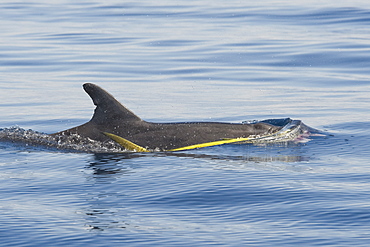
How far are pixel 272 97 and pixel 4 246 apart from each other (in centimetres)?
1356

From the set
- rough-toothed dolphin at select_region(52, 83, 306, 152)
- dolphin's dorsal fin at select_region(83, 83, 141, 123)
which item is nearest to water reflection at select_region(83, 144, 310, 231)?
rough-toothed dolphin at select_region(52, 83, 306, 152)

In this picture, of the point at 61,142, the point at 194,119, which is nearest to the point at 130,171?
the point at 61,142

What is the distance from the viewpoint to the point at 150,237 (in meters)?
8.48

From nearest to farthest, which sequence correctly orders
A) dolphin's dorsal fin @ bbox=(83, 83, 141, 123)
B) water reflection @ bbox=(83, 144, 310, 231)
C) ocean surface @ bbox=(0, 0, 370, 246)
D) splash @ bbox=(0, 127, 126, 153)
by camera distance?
1. ocean surface @ bbox=(0, 0, 370, 246)
2. water reflection @ bbox=(83, 144, 310, 231)
3. splash @ bbox=(0, 127, 126, 153)
4. dolphin's dorsal fin @ bbox=(83, 83, 141, 123)

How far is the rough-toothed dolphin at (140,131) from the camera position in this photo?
535 inches

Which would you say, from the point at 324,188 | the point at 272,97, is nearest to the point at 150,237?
the point at 324,188

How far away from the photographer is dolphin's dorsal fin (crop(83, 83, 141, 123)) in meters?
13.6

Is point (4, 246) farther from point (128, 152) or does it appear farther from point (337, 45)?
point (337, 45)

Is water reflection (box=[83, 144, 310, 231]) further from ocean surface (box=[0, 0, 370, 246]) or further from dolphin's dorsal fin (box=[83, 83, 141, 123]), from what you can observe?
dolphin's dorsal fin (box=[83, 83, 141, 123])

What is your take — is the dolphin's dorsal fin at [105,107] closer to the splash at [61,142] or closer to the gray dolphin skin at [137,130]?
the gray dolphin skin at [137,130]

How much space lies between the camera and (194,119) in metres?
18.0

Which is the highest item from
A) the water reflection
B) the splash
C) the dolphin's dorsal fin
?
the dolphin's dorsal fin

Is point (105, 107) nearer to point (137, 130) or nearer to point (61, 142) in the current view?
point (137, 130)

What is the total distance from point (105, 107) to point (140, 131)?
0.79 m
